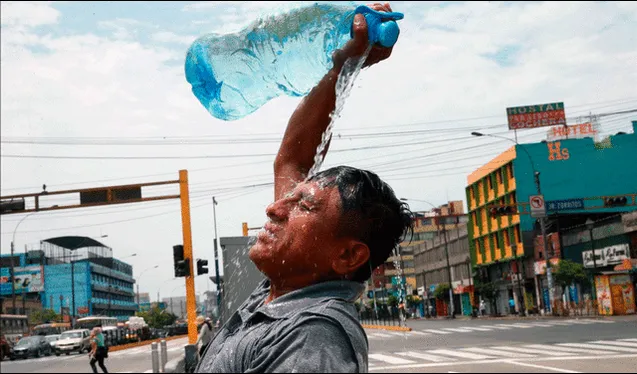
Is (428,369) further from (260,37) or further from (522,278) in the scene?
(522,278)

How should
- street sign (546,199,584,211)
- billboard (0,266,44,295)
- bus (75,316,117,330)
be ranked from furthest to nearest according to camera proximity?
billboard (0,266,44,295), bus (75,316,117,330), street sign (546,199,584,211)

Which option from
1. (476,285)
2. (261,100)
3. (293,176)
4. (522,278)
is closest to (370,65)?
(293,176)

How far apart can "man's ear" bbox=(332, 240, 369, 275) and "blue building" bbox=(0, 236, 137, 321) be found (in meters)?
95.0

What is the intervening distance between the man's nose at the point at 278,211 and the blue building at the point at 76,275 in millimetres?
94930

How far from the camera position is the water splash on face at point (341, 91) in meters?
2.16

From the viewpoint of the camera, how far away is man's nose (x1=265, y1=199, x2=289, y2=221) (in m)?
1.97

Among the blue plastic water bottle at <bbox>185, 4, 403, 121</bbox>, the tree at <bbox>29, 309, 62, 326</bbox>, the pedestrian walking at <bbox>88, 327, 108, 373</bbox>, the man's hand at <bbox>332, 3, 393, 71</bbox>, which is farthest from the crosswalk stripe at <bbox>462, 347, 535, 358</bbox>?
the tree at <bbox>29, 309, 62, 326</bbox>

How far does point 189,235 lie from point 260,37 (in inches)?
632

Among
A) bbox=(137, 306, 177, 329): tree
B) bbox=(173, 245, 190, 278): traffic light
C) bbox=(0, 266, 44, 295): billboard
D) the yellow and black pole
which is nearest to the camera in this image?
the yellow and black pole

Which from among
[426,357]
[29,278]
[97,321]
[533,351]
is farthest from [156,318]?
[533,351]

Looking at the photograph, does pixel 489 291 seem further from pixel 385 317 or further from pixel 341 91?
pixel 341 91

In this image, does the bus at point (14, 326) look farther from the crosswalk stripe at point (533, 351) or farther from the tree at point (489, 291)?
the crosswalk stripe at point (533, 351)

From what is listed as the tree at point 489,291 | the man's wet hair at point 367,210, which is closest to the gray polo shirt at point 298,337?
the man's wet hair at point 367,210

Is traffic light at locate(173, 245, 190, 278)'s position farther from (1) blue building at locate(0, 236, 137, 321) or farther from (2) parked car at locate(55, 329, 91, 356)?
(1) blue building at locate(0, 236, 137, 321)
